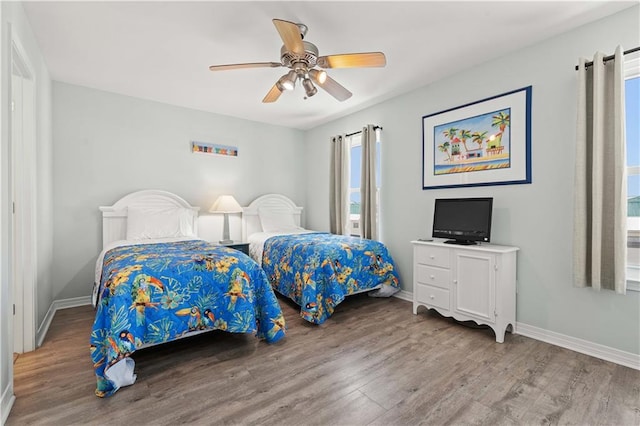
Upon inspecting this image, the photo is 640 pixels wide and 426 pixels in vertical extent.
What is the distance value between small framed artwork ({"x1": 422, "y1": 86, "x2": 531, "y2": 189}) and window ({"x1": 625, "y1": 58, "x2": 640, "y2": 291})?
0.63 meters

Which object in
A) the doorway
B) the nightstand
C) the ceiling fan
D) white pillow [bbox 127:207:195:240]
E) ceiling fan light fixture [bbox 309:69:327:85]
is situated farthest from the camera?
the nightstand

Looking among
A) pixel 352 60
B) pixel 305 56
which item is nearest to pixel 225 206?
pixel 305 56

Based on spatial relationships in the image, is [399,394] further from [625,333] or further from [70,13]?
[70,13]

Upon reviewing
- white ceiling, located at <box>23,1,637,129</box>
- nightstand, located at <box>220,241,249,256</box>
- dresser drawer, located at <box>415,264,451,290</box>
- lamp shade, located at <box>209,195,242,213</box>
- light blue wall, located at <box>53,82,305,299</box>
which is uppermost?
white ceiling, located at <box>23,1,637,129</box>

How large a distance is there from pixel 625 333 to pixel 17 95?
16.4 feet

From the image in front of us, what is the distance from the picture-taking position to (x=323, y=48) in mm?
2789

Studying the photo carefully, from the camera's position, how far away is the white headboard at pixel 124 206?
3.72m

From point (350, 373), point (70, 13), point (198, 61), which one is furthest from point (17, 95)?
point (350, 373)

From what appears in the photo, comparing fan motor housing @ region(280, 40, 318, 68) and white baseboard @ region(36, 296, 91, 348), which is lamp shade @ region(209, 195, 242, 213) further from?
fan motor housing @ region(280, 40, 318, 68)

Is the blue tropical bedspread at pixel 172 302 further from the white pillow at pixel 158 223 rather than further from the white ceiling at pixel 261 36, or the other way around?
the white ceiling at pixel 261 36

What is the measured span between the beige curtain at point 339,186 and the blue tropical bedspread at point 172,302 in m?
2.16

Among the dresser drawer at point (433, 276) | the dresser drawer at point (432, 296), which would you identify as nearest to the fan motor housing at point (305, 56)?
the dresser drawer at point (433, 276)

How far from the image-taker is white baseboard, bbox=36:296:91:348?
105 inches

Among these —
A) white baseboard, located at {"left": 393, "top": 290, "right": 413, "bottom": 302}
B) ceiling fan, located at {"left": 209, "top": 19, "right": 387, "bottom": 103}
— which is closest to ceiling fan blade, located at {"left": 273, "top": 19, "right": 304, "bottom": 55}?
ceiling fan, located at {"left": 209, "top": 19, "right": 387, "bottom": 103}
